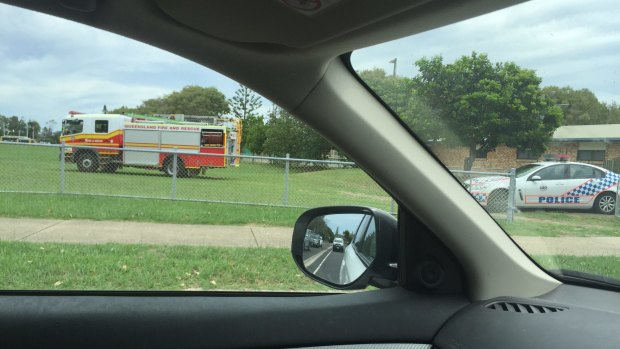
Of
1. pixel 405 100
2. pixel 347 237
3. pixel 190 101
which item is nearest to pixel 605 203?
pixel 405 100

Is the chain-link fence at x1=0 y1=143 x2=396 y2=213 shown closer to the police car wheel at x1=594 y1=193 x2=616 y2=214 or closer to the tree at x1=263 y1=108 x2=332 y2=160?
the tree at x1=263 y1=108 x2=332 y2=160

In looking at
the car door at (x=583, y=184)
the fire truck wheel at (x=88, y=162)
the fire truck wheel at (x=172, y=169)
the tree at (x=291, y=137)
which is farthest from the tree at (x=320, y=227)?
the fire truck wheel at (x=88, y=162)

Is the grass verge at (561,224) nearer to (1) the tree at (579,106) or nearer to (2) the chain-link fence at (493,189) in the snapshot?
(2) the chain-link fence at (493,189)

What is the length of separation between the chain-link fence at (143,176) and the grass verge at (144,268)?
230cm

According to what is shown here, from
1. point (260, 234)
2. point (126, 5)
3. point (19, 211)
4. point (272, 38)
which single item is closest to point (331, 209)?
point (272, 38)

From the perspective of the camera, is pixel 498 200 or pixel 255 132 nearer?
pixel 498 200

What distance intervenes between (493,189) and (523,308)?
0.45 metres

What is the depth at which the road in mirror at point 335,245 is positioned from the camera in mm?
1979

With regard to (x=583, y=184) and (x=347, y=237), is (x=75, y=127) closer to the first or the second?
(x=347, y=237)

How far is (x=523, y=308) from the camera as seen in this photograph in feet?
5.36

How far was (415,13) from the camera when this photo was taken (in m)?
1.28

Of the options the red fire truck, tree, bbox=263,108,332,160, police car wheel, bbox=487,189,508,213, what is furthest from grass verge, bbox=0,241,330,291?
the red fire truck

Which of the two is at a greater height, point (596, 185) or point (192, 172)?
point (596, 185)

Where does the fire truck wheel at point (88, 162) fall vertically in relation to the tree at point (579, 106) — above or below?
below
